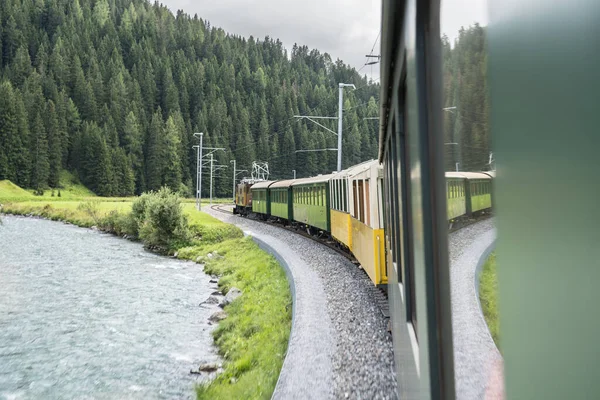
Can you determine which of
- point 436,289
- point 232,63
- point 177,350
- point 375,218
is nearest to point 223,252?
point 177,350

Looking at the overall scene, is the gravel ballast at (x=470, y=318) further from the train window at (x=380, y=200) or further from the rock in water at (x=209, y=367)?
the rock in water at (x=209, y=367)

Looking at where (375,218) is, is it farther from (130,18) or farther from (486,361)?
(130,18)

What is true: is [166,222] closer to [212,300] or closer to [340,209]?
[212,300]

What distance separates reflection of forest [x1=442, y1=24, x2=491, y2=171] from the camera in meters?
0.78

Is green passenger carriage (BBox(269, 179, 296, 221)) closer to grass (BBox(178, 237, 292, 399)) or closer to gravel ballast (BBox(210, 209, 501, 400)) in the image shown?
grass (BBox(178, 237, 292, 399))

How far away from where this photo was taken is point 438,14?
111cm

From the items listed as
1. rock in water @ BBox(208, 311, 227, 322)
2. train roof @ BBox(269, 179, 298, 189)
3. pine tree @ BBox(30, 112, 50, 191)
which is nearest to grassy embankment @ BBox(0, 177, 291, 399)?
rock in water @ BBox(208, 311, 227, 322)

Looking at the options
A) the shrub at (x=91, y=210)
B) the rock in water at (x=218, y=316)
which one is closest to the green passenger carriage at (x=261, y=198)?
the shrub at (x=91, y=210)

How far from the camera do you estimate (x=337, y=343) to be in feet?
23.9

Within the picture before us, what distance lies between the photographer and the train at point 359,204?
936 mm

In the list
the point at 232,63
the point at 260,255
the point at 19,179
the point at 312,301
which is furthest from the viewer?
the point at 232,63

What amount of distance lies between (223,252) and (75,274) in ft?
19.3

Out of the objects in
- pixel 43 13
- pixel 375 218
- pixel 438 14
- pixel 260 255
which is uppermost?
pixel 43 13

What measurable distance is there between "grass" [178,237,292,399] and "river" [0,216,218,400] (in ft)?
Answer: 1.98
